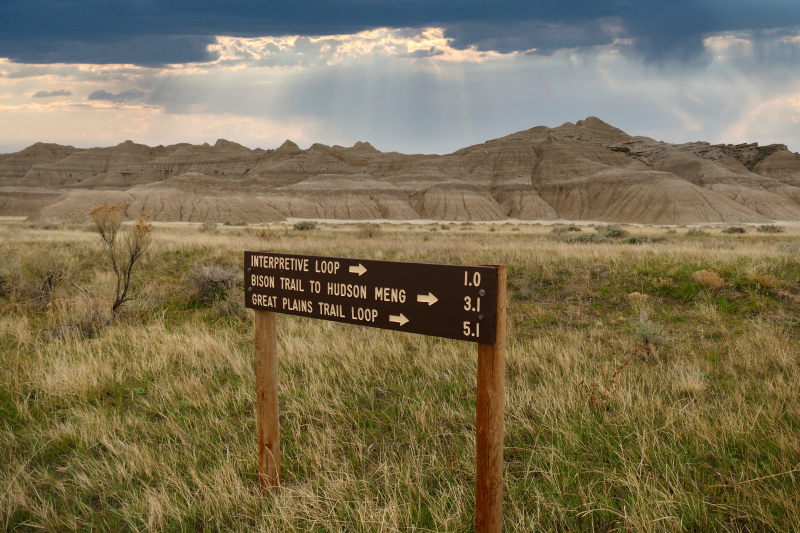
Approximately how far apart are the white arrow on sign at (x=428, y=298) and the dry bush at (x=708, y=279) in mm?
7625

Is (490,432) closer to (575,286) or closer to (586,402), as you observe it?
(586,402)

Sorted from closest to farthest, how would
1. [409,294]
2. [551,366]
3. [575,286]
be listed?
[409,294]
[551,366]
[575,286]

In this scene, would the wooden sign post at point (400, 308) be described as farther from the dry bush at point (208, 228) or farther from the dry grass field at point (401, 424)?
the dry bush at point (208, 228)

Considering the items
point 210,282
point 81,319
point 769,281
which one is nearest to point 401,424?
point 81,319

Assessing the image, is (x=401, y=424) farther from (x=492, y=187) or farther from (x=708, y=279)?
(x=492, y=187)

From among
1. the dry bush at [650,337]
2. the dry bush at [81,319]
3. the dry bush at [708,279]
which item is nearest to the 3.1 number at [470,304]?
the dry bush at [650,337]

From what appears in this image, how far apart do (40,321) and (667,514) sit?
8.83m

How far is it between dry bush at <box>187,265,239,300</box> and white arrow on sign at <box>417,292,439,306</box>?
7.39 meters

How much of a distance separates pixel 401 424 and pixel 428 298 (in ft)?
5.85

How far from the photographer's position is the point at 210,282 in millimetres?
8906

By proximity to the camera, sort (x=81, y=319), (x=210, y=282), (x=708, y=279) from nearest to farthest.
Answer: (x=81, y=319)
(x=708, y=279)
(x=210, y=282)

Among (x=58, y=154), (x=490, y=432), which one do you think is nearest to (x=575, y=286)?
(x=490, y=432)

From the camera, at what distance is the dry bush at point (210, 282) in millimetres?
8781

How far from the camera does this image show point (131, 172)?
13150cm
